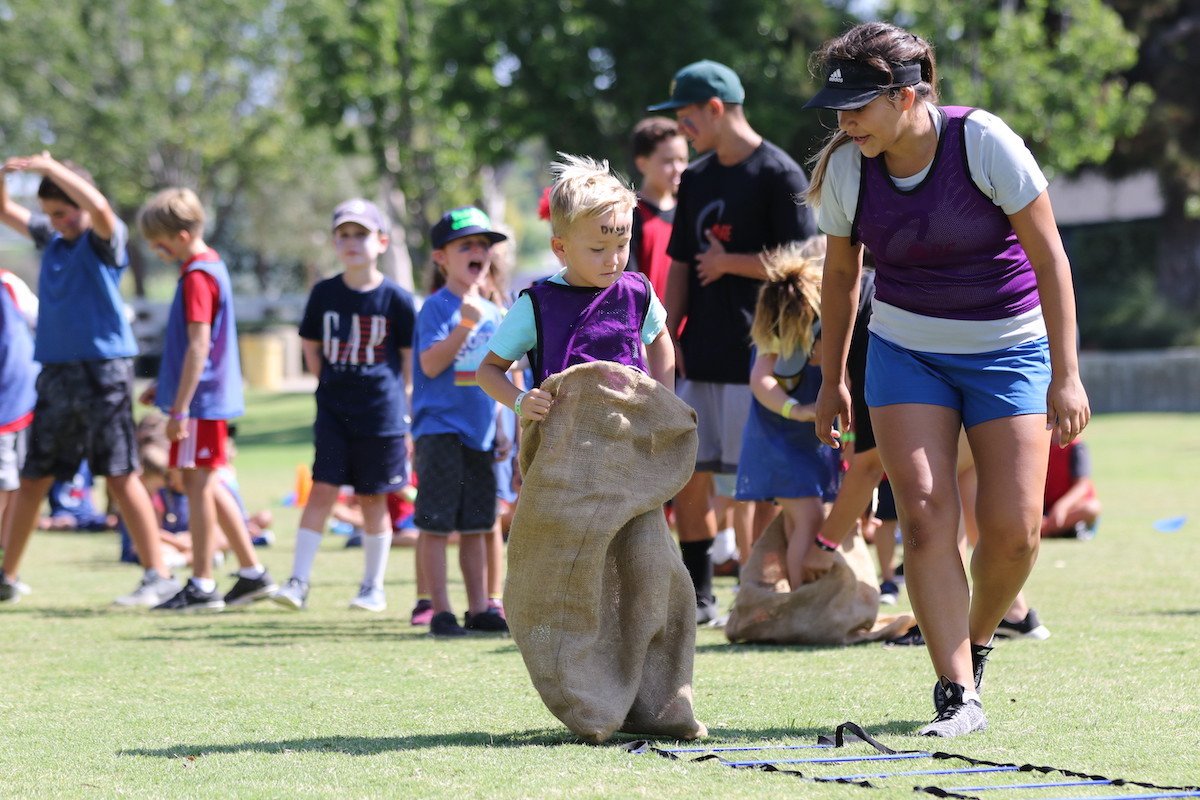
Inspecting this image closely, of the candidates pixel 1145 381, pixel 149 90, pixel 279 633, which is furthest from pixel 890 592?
pixel 149 90

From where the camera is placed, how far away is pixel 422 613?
741cm

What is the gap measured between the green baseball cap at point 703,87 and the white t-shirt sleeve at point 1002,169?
2.67 metres

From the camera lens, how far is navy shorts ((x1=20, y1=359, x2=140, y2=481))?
802 centimetres

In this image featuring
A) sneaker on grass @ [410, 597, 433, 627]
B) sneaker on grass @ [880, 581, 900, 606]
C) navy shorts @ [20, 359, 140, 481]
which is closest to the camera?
sneaker on grass @ [410, 597, 433, 627]

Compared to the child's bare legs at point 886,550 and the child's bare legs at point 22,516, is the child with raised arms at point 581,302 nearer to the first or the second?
the child's bare legs at point 886,550

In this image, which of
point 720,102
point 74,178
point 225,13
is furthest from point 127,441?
point 225,13

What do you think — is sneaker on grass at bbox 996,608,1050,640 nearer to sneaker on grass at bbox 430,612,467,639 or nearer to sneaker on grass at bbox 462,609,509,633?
sneaker on grass at bbox 462,609,509,633

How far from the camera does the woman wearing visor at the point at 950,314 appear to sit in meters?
4.49

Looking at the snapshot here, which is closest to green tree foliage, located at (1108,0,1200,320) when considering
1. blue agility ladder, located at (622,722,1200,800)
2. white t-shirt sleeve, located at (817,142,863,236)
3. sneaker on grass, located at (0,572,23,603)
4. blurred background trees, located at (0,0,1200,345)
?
blurred background trees, located at (0,0,1200,345)

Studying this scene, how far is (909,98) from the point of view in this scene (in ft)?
→ 14.9

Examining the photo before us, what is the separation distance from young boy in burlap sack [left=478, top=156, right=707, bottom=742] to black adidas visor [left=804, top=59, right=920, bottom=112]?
0.63m

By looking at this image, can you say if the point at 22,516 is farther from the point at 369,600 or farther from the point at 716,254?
the point at 716,254

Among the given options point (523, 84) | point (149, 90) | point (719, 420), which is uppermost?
point (149, 90)

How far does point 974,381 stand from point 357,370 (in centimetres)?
379
